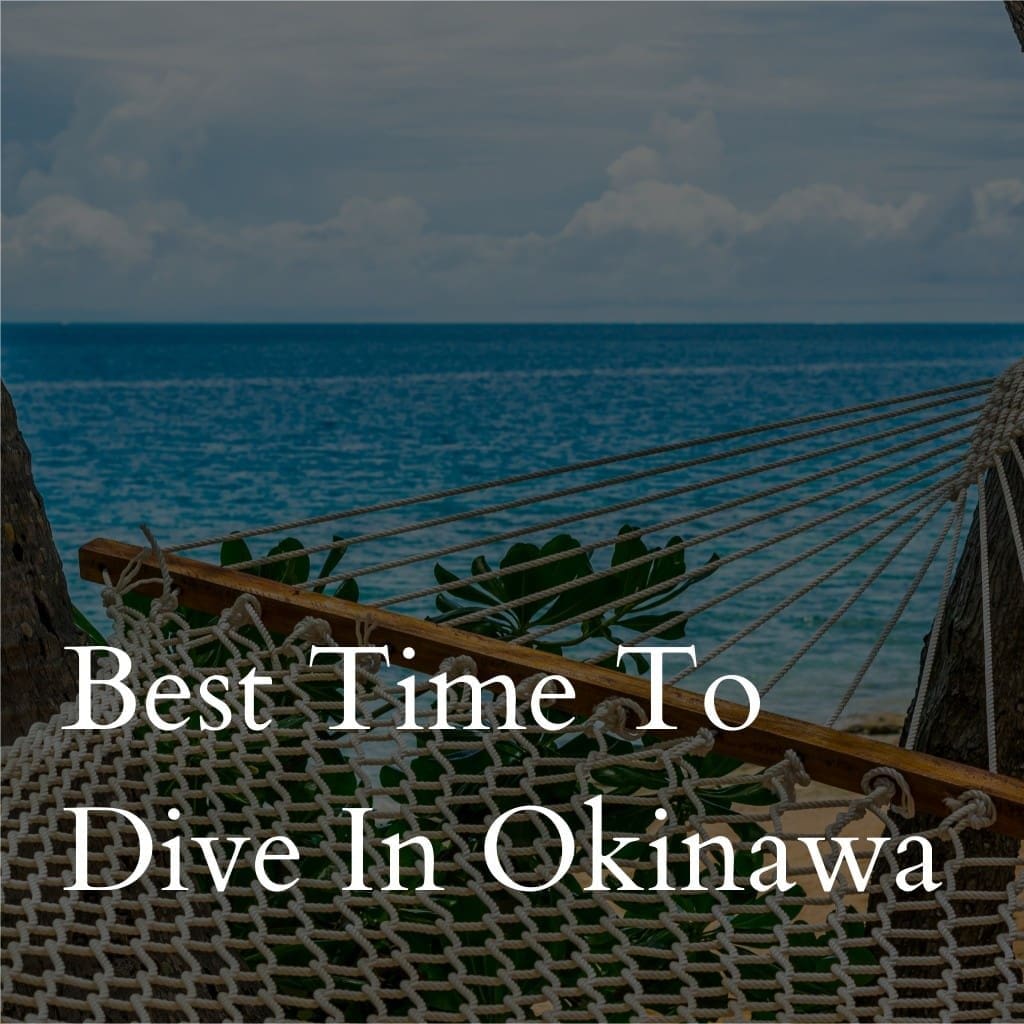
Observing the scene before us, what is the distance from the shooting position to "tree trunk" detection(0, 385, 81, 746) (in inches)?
58.4

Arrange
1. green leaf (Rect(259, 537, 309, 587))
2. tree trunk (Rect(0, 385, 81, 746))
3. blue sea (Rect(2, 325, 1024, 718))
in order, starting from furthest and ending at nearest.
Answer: blue sea (Rect(2, 325, 1024, 718)) < green leaf (Rect(259, 537, 309, 587)) < tree trunk (Rect(0, 385, 81, 746))

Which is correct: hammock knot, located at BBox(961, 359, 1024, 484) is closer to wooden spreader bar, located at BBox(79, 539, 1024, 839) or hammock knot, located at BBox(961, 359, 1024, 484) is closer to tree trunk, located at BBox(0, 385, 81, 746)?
wooden spreader bar, located at BBox(79, 539, 1024, 839)

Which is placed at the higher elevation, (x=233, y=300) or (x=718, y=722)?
(x=233, y=300)

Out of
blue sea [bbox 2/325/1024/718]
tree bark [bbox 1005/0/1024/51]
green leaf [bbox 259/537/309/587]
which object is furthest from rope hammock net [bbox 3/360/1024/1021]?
blue sea [bbox 2/325/1024/718]

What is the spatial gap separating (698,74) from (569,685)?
27.0 metres

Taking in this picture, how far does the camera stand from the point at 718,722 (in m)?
1.34

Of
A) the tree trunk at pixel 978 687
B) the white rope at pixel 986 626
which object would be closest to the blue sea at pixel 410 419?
the tree trunk at pixel 978 687

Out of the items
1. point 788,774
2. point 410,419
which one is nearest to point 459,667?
point 788,774

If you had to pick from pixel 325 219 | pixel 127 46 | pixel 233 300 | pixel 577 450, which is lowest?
pixel 577 450

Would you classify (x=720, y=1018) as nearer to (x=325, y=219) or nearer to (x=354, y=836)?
(x=354, y=836)

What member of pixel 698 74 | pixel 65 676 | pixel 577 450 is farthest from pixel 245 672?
pixel 698 74

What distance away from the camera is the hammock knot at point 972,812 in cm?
123

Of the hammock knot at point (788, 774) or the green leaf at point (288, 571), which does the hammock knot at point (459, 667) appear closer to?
the hammock knot at point (788, 774)

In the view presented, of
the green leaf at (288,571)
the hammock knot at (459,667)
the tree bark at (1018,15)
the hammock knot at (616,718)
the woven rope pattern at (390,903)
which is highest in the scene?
the tree bark at (1018,15)
